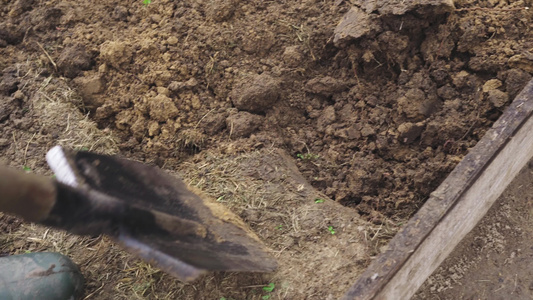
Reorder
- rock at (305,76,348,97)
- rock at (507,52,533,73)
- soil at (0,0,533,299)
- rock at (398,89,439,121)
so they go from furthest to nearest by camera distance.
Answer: rock at (305,76,348,97) → rock at (398,89,439,121) → rock at (507,52,533,73) → soil at (0,0,533,299)

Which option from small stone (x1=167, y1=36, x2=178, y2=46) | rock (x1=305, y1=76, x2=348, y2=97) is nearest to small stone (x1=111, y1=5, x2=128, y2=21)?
small stone (x1=167, y1=36, x2=178, y2=46)

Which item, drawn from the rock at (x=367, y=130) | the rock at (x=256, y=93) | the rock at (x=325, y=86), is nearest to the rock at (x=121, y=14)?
the rock at (x=256, y=93)

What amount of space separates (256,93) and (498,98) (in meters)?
1.39

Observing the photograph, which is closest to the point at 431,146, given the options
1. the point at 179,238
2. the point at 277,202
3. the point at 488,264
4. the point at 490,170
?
the point at 490,170

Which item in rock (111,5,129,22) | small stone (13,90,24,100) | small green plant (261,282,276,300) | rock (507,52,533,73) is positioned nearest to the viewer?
small green plant (261,282,276,300)

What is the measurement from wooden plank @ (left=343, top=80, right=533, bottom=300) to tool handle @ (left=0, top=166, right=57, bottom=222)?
51.0 inches

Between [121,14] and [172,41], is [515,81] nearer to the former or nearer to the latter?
[172,41]

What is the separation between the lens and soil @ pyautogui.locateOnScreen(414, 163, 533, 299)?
276 cm

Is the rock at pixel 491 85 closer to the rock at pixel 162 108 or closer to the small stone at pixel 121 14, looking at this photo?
the rock at pixel 162 108

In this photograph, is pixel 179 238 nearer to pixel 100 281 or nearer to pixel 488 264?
pixel 100 281

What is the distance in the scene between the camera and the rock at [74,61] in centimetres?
349

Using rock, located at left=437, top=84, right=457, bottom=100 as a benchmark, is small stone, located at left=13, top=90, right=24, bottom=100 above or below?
below

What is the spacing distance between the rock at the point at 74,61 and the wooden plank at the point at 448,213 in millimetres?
2438

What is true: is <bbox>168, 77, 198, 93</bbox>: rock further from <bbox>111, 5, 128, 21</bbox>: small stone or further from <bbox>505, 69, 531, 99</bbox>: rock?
<bbox>505, 69, 531, 99</bbox>: rock
